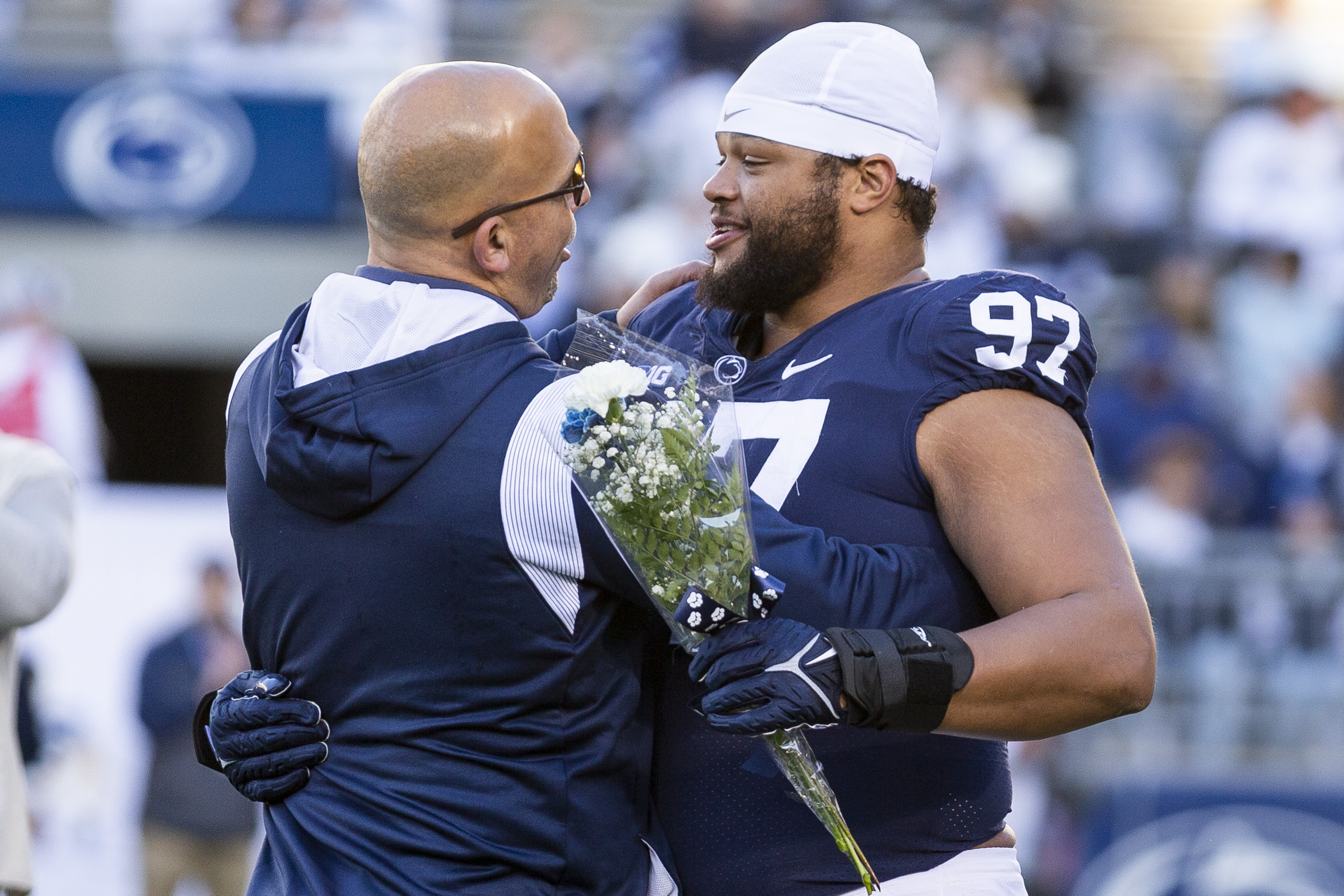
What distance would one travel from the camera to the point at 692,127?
31.0 feet

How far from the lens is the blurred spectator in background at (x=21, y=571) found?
342 cm

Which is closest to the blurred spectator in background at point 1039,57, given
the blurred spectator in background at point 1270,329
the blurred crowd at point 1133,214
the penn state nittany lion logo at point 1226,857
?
the blurred crowd at point 1133,214

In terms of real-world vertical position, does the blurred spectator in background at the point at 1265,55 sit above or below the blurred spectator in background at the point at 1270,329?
above

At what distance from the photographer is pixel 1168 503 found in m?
8.00

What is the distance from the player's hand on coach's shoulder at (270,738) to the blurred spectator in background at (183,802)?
5322 mm

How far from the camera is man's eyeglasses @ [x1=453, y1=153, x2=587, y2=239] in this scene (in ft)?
8.42

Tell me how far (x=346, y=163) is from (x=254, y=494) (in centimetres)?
804

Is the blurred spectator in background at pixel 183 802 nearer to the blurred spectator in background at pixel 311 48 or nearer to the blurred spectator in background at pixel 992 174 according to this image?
the blurred spectator in background at pixel 311 48

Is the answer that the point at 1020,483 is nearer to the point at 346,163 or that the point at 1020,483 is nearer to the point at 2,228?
the point at 346,163

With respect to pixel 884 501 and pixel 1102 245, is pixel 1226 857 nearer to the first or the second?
pixel 1102 245

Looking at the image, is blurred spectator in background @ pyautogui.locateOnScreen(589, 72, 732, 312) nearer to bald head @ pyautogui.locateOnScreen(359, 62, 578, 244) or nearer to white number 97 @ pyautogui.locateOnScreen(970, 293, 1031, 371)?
white number 97 @ pyautogui.locateOnScreen(970, 293, 1031, 371)

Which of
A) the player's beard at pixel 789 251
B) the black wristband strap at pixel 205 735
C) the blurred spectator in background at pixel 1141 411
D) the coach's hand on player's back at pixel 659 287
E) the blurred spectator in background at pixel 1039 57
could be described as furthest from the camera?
the blurred spectator in background at pixel 1039 57

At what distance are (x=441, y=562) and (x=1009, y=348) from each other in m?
1.00

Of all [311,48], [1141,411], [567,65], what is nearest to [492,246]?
[1141,411]
